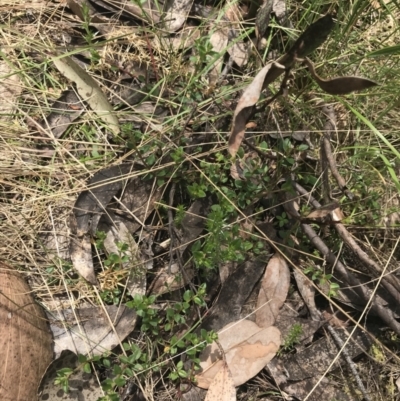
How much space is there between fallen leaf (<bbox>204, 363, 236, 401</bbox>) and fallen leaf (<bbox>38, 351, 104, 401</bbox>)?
15.0 inches

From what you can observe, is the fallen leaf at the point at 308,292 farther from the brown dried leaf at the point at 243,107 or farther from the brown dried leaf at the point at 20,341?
the brown dried leaf at the point at 20,341

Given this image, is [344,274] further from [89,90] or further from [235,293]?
[89,90]

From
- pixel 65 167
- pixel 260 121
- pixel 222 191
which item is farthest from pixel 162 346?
pixel 260 121

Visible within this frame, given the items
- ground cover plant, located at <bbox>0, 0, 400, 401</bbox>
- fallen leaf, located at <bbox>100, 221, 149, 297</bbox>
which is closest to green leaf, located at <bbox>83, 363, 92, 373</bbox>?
ground cover plant, located at <bbox>0, 0, 400, 401</bbox>

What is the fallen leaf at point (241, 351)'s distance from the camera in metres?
1.72

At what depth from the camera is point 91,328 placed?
5.66 feet

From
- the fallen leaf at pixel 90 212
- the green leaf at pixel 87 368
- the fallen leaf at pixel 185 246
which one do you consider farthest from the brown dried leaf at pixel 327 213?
the green leaf at pixel 87 368

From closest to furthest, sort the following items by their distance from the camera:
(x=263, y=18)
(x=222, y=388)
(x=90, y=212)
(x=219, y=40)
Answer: (x=222, y=388) → (x=90, y=212) → (x=263, y=18) → (x=219, y=40)

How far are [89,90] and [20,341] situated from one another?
0.94 metres

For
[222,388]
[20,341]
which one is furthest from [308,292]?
[20,341]

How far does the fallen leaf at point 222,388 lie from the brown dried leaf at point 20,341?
0.55m

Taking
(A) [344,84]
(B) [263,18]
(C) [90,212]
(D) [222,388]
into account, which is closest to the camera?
(A) [344,84]

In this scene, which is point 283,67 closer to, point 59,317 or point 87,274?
point 87,274

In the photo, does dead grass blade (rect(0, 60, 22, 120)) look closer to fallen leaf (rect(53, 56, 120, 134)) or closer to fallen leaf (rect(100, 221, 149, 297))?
fallen leaf (rect(53, 56, 120, 134))
